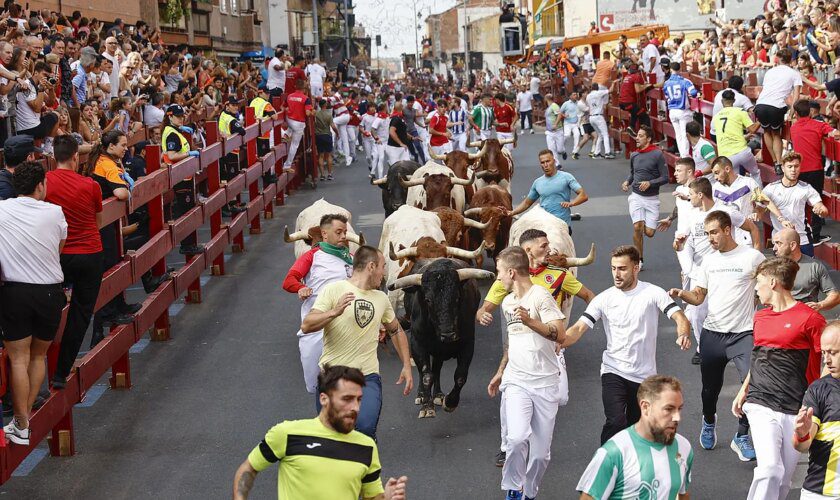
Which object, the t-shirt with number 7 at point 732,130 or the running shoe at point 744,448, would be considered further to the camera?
the t-shirt with number 7 at point 732,130

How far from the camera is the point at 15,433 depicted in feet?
26.1

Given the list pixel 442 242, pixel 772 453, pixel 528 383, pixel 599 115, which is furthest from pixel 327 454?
pixel 599 115

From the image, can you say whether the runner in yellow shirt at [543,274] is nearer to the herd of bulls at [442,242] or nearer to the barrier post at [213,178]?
the herd of bulls at [442,242]

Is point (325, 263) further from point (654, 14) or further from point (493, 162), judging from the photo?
point (654, 14)

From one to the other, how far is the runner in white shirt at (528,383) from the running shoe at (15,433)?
3166 millimetres

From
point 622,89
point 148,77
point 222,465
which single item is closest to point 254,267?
point 148,77

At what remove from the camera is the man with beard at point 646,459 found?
226 inches

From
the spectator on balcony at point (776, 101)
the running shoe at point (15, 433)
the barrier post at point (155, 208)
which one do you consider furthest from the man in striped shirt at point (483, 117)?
the running shoe at point (15, 433)

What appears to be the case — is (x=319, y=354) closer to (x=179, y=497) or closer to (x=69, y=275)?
(x=179, y=497)

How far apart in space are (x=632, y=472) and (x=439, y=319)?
4.07m

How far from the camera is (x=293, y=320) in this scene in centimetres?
1402

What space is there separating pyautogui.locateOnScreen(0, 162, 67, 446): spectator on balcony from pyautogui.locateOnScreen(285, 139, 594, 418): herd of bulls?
3.12 m

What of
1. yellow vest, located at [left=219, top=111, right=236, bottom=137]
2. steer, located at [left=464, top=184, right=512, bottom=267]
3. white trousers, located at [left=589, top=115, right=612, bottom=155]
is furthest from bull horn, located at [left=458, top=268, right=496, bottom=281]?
white trousers, located at [left=589, top=115, right=612, bottom=155]

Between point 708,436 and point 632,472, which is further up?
point 632,472
